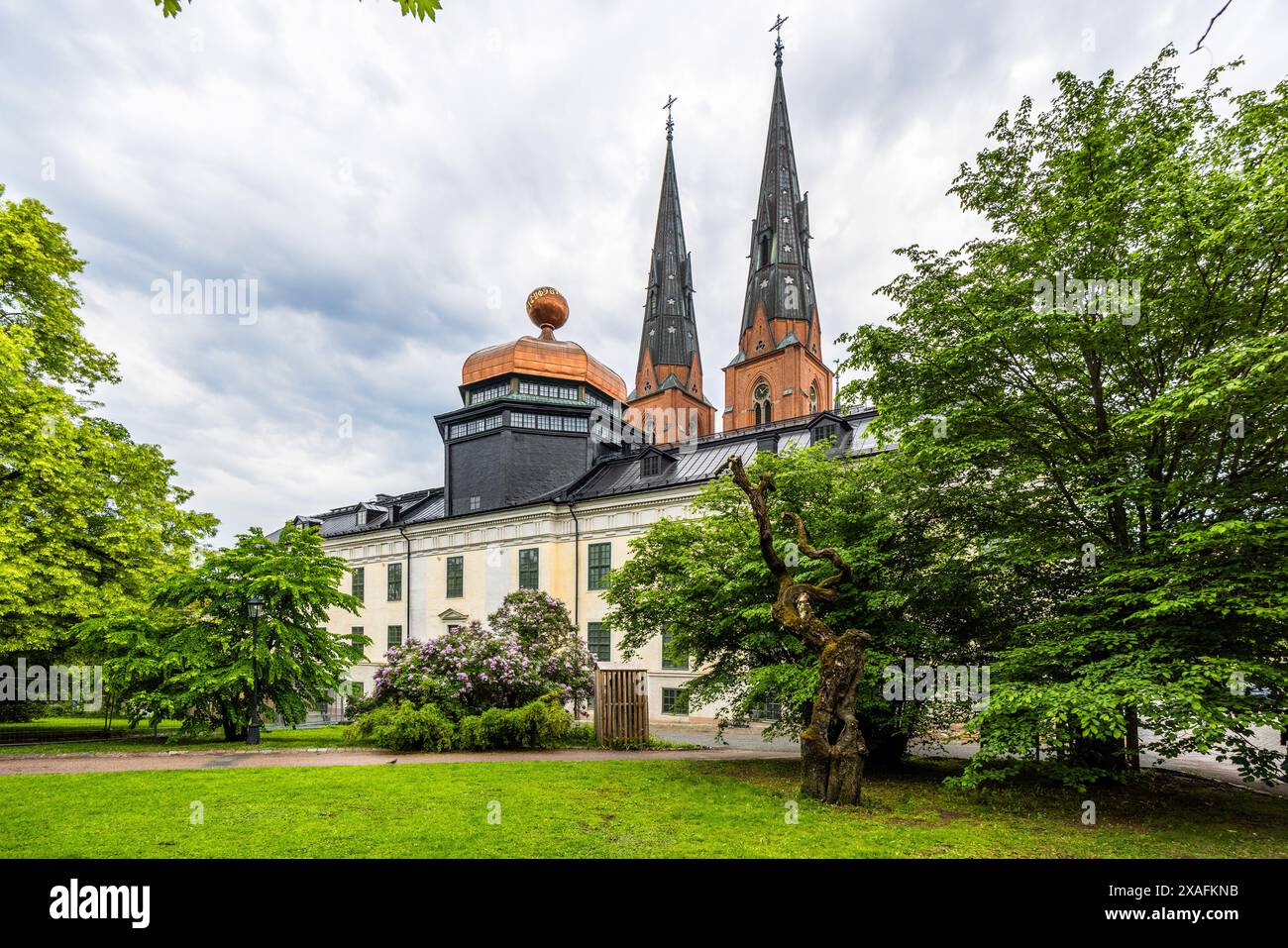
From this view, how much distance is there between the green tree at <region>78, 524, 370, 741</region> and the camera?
16531mm

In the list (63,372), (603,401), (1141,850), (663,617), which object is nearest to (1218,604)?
(1141,850)

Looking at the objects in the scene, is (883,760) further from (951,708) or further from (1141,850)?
(1141,850)

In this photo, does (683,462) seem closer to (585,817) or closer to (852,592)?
(852,592)

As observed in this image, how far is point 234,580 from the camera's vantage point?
699 inches

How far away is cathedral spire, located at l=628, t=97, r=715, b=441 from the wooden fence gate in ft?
154

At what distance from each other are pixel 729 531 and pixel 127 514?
1634 centimetres

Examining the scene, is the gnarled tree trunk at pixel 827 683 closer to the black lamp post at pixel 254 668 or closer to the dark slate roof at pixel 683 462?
the black lamp post at pixel 254 668

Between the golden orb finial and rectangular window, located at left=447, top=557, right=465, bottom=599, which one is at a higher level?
the golden orb finial

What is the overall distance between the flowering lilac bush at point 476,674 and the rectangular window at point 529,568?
13.5 m

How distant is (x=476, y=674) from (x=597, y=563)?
14.5 meters

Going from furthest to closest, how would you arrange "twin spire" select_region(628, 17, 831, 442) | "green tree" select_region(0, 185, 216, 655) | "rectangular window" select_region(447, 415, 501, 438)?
1. "twin spire" select_region(628, 17, 831, 442)
2. "rectangular window" select_region(447, 415, 501, 438)
3. "green tree" select_region(0, 185, 216, 655)

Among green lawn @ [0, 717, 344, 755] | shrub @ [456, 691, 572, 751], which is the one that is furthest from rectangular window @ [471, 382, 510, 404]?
shrub @ [456, 691, 572, 751]

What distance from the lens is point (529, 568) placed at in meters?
34.5

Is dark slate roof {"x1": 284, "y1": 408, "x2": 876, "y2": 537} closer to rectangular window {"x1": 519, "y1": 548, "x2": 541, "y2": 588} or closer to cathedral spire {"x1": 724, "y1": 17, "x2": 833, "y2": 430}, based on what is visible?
rectangular window {"x1": 519, "y1": 548, "x2": 541, "y2": 588}
